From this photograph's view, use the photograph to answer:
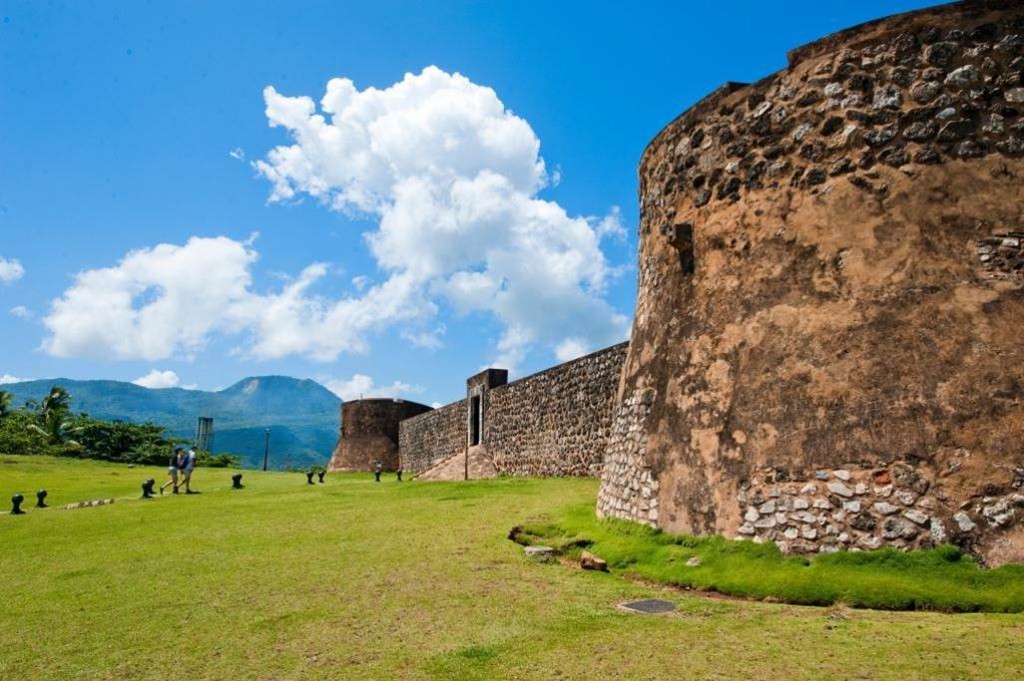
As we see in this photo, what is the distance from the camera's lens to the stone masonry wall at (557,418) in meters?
15.8

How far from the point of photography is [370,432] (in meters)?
39.8

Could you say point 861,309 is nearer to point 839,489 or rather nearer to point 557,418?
point 839,489

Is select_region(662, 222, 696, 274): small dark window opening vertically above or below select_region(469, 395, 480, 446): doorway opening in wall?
above

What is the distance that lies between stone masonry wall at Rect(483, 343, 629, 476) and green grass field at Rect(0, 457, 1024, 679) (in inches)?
276

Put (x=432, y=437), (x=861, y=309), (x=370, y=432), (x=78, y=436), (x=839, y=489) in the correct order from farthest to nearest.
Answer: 1. (x=78, y=436)
2. (x=370, y=432)
3. (x=432, y=437)
4. (x=861, y=309)
5. (x=839, y=489)

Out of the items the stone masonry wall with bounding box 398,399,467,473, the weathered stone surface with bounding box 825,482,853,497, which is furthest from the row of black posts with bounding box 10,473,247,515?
the weathered stone surface with bounding box 825,482,853,497

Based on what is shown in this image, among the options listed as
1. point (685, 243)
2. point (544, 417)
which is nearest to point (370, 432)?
point (544, 417)

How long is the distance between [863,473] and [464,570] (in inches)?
147

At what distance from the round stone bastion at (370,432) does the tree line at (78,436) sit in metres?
8.22

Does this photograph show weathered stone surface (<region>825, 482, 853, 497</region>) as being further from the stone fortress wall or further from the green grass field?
the stone fortress wall

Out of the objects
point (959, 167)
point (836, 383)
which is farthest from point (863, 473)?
point (959, 167)

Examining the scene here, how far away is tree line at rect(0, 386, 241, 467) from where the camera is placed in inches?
1555

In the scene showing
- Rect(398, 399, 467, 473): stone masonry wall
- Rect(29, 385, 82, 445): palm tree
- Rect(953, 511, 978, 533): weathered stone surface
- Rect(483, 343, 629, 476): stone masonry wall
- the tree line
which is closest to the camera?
Rect(953, 511, 978, 533): weathered stone surface

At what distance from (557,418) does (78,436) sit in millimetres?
37693
